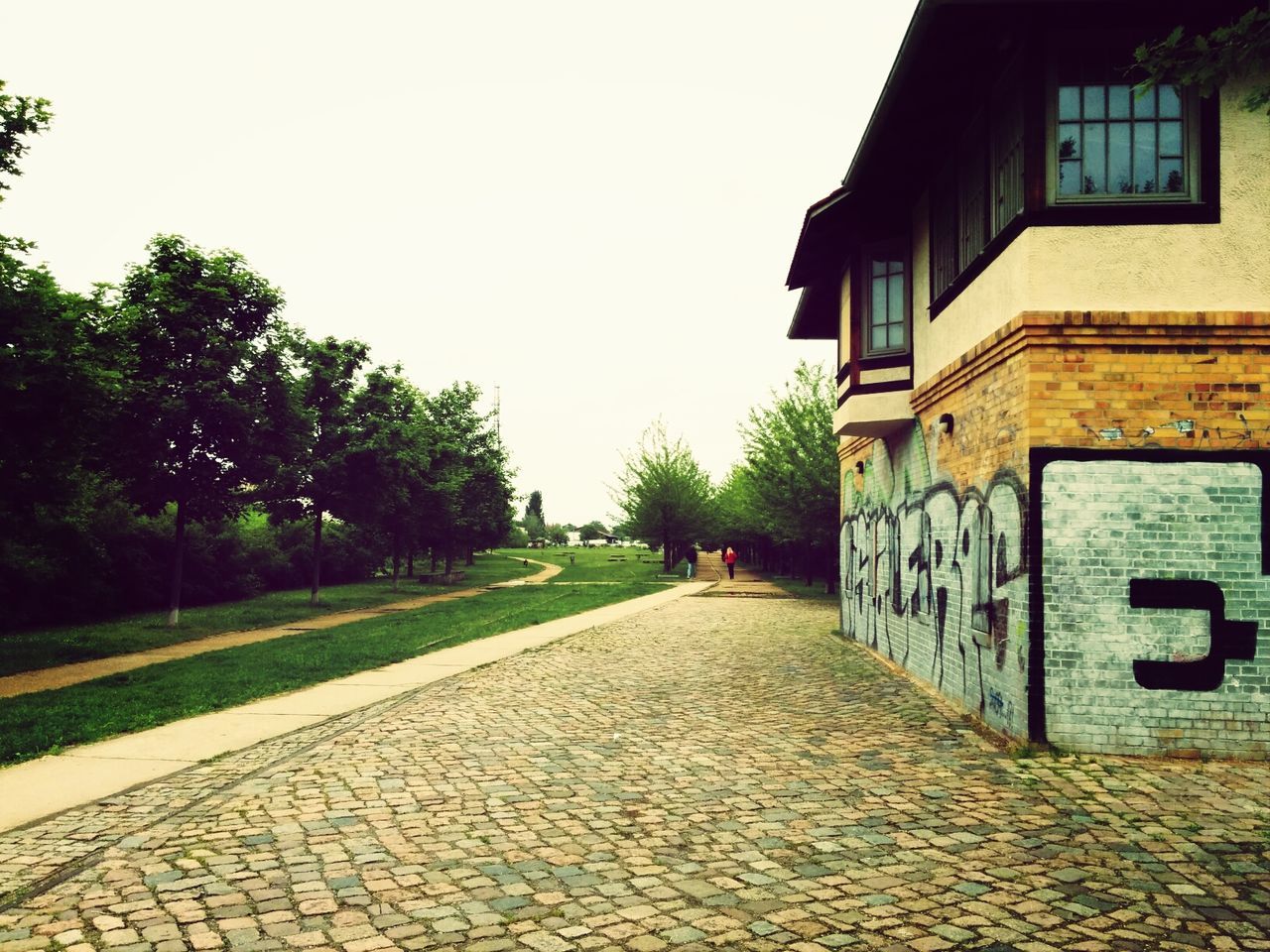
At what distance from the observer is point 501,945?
3852 millimetres

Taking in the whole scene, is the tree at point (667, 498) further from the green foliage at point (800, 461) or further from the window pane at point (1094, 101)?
the window pane at point (1094, 101)

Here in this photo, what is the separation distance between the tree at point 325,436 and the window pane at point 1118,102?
21.0 metres

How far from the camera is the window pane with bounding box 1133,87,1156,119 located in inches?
300

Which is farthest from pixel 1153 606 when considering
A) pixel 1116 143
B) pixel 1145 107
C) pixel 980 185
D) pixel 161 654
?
pixel 161 654

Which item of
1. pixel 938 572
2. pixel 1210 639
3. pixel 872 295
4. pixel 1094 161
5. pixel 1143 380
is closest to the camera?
pixel 1210 639

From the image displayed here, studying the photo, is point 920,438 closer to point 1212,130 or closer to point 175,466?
point 1212,130

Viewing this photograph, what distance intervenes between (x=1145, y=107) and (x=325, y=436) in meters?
22.2

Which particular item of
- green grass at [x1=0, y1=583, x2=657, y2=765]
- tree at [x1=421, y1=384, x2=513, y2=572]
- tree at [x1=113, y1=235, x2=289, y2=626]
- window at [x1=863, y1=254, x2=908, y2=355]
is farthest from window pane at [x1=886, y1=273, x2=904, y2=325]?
tree at [x1=421, y1=384, x2=513, y2=572]

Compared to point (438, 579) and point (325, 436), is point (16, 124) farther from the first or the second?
point (438, 579)

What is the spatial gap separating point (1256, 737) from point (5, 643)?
58.6ft

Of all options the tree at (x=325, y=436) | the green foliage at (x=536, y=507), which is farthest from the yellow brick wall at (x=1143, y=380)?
the green foliage at (x=536, y=507)

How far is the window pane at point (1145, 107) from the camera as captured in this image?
300 inches

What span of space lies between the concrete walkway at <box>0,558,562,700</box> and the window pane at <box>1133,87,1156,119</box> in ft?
42.7

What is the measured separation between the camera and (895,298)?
12.8m
